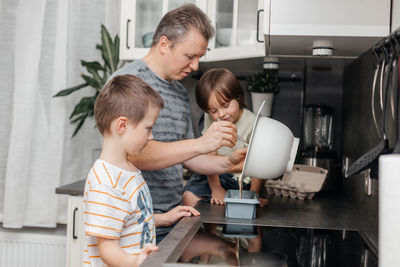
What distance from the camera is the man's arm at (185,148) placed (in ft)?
4.32

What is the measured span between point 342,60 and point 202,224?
1.05m

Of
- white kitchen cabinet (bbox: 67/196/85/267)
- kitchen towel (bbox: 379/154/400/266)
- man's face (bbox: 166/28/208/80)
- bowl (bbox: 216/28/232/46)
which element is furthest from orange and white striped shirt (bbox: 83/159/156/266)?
bowl (bbox: 216/28/232/46)

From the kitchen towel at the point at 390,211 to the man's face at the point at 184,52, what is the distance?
0.78m

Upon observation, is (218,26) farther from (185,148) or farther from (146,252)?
(146,252)

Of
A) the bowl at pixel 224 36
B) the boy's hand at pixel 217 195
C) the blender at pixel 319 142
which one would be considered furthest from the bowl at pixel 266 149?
the bowl at pixel 224 36

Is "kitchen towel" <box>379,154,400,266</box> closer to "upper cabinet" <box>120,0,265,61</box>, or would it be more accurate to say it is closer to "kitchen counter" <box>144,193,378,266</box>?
"kitchen counter" <box>144,193,378,266</box>

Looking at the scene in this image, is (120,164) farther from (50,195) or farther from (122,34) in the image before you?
(50,195)

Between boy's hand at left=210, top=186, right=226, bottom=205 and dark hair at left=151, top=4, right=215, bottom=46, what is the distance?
1.91 feet

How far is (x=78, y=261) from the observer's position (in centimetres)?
211

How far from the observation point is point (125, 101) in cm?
116

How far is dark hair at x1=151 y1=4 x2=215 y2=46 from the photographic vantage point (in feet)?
4.84

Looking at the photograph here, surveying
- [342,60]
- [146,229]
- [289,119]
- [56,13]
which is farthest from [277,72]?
[146,229]

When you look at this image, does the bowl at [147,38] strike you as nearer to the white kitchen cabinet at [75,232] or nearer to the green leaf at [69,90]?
the green leaf at [69,90]

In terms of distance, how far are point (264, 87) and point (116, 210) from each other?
1.42 m
